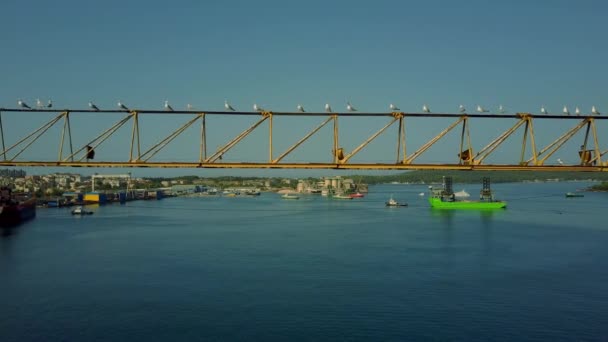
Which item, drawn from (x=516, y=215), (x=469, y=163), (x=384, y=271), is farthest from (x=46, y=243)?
(x=516, y=215)

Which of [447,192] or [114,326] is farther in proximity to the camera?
[447,192]

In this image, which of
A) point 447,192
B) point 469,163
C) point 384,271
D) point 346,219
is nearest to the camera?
point 469,163

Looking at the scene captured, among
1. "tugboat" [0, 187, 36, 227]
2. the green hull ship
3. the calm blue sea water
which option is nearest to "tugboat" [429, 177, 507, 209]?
the green hull ship

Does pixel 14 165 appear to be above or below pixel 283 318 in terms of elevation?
above

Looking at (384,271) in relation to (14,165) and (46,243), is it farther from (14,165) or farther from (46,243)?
(46,243)

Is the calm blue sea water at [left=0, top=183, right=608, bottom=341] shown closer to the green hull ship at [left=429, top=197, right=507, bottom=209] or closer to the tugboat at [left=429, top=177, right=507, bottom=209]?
the tugboat at [left=429, top=177, right=507, bottom=209]

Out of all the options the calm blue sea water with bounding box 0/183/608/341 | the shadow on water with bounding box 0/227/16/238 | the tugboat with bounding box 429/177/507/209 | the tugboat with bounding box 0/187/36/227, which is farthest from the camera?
the tugboat with bounding box 429/177/507/209

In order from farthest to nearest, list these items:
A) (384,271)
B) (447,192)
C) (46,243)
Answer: (447,192) < (46,243) < (384,271)

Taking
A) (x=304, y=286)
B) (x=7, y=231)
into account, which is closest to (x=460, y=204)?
(x=304, y=286)
